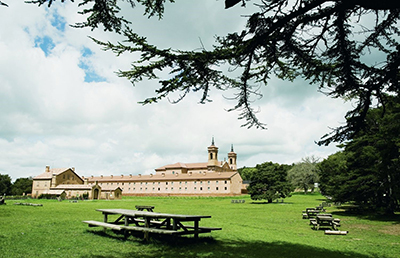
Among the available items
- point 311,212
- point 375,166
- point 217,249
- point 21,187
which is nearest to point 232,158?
point 21,187

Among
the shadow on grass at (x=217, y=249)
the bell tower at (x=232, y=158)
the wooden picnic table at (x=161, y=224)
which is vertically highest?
the bell tower at (x=232, y=158)

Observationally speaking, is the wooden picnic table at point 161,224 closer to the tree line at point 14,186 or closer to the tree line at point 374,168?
the tree line at point 374,168

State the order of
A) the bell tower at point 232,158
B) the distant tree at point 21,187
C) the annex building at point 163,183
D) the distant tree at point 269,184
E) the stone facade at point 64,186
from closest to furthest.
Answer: the distant tree at point 269,184
the stone facade at point 64,186
the annex building at point 163,183
the distant tree at point 21,187
the bell tower at point 232,158

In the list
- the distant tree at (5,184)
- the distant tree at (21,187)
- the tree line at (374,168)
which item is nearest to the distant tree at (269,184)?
the tree line at (374,168)

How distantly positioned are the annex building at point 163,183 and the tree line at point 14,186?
15629mm

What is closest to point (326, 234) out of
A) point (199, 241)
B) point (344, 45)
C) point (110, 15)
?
point (199, 241)

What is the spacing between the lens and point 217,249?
788 cm

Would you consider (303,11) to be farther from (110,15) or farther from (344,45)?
(110,15)

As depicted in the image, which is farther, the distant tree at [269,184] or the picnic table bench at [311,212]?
the distant tree at [269,184]

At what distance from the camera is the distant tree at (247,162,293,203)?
38938 mm

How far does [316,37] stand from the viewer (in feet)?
16.9

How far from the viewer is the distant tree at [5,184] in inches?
3085

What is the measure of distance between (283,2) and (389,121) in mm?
14913

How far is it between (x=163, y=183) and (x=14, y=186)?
46.5 m
